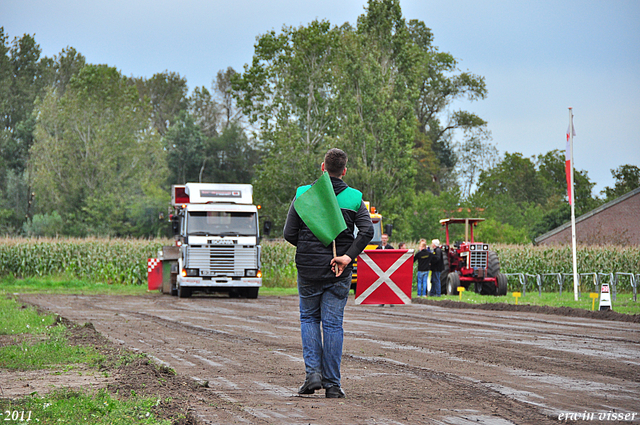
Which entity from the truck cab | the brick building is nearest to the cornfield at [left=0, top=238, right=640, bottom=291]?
the brick building

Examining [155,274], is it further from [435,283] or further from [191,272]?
[435,283]

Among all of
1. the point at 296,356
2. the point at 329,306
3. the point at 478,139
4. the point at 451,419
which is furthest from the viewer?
the point at 478,139

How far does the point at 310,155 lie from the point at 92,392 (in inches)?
1792

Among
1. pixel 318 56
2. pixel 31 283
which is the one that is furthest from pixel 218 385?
pixel 318 56

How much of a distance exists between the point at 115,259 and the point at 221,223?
13156mm

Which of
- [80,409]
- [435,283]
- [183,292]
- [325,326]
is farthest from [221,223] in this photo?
[80,409]

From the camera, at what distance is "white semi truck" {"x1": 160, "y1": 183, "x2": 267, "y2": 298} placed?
86.1ft

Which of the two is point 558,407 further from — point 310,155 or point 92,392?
point 310,155

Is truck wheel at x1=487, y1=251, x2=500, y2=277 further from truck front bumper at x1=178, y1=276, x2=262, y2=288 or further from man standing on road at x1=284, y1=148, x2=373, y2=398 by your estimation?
man standing on road at x1=284, y1=148, x2=373, y2=398

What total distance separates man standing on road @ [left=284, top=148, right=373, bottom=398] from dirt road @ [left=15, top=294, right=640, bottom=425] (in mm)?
272

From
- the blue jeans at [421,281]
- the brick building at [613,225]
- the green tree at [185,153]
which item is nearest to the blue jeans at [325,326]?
the blue jeans at [421,281]

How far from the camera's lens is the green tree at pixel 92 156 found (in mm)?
61562

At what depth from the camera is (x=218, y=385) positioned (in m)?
7.73

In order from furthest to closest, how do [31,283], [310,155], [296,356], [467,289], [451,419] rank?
[310,155]
[31,283]
[467,289]
[296,356]
[451,419]
